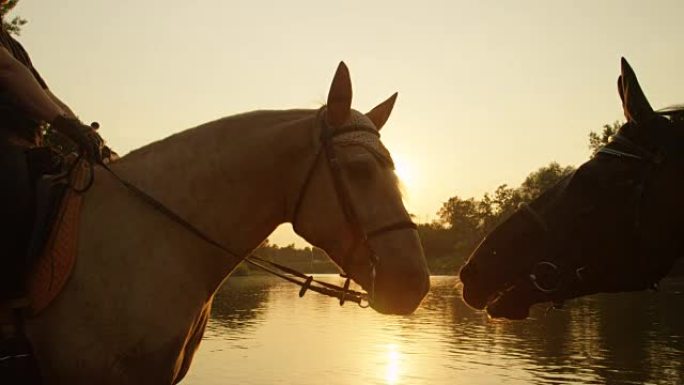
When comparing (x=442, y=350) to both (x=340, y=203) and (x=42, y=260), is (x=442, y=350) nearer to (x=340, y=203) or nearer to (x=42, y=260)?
(x=340, y=203)

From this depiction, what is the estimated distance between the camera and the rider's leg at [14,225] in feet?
12.1

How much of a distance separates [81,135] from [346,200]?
71.8 inches

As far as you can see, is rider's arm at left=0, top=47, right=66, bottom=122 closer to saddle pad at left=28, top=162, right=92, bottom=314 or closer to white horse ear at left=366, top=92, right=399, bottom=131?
saddle pad at left=28, top=162, right=92, bottom=314

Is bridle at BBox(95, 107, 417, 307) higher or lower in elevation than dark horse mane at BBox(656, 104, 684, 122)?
lower

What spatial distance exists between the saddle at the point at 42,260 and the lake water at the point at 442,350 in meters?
20.2

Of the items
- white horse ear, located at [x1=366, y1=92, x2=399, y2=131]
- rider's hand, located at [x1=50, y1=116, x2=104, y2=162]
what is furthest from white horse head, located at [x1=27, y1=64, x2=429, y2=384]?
white horse ear, located at [x1=366, y1=92, x2=399, y2=131]

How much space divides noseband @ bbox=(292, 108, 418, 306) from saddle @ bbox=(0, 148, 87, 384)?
146 cm

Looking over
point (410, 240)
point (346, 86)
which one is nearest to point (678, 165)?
point (410, 240)

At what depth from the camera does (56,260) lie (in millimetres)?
3811

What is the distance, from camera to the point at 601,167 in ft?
14.0

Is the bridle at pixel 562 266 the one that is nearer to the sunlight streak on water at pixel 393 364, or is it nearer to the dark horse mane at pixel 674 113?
the dark horse mane at pixel 674 113

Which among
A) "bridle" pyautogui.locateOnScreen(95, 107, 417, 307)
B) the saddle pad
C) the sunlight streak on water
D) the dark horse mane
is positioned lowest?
the sunlight streak on water

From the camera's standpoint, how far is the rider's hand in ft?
13.6

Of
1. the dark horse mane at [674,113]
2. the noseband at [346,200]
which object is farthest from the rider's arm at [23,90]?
the dark horse mane at [674,113]
